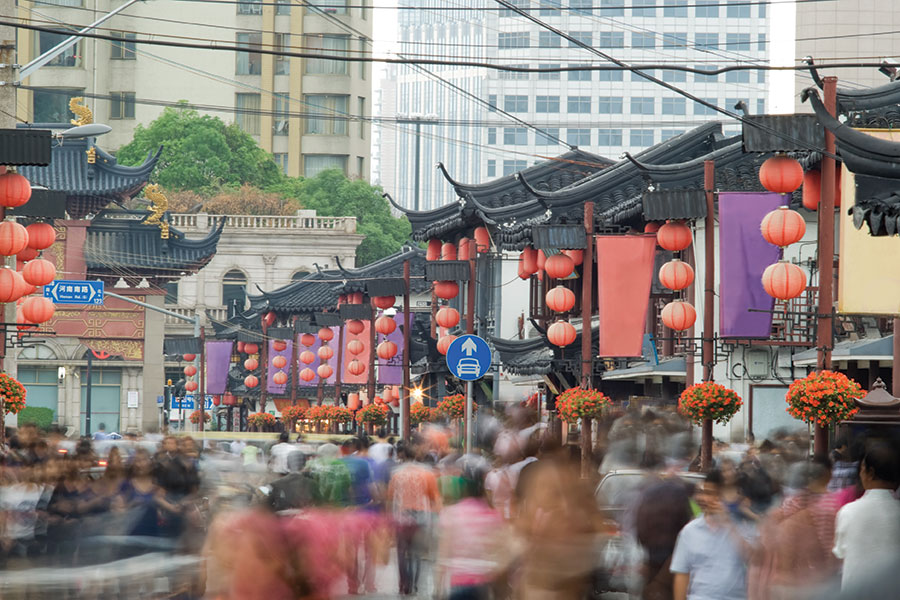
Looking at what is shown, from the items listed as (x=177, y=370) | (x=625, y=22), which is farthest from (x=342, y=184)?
(x=625, y=22)

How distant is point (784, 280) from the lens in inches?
760

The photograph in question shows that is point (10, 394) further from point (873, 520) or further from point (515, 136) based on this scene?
point (515, 136)

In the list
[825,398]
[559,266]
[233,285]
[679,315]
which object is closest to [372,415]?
[559,266]

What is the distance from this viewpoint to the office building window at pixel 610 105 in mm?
136375

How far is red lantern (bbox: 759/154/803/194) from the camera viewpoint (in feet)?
60.9

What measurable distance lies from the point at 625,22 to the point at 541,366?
110207 mm

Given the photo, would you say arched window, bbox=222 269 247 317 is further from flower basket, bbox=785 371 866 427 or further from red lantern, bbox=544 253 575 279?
flower basket, bbox=785 371 866 427

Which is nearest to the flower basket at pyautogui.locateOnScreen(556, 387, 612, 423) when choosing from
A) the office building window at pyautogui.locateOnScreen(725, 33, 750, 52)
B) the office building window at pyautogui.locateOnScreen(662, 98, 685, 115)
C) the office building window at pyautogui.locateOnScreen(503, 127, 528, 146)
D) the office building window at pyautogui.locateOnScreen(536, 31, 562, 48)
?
the office building window at pyautogui.locateOnScreen(536, 31, 562, 48)

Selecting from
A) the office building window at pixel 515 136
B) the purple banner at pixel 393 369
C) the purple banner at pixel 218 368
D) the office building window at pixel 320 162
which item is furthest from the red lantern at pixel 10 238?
the office building window at pixel 515 136

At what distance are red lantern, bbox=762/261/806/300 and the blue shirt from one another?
32.6 ft

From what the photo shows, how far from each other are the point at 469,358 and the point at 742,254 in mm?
4802

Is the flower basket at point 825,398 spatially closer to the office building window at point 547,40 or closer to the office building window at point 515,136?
the office building window at point 547,40

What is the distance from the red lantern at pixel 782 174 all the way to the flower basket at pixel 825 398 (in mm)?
2551

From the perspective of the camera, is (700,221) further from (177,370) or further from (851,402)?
(177,370)
